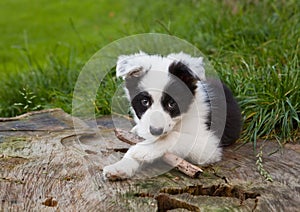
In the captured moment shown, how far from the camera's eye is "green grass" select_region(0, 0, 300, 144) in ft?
15.2

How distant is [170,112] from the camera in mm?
3535

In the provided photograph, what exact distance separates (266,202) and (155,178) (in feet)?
2.18

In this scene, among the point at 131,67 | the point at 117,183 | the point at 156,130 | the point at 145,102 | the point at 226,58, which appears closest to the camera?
the point at 117,183

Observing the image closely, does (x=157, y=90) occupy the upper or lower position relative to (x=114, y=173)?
upper

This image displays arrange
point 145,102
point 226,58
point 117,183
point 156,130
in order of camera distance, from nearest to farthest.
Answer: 1. point 117,183
2. point 156,130
3. point 145,102
4. point 226,58

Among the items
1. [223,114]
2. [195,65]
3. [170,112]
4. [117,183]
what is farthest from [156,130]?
[223,114]

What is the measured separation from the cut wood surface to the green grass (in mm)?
582

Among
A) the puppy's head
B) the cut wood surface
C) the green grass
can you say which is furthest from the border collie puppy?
the green grass

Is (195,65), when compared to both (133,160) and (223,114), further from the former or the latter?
(133,160)

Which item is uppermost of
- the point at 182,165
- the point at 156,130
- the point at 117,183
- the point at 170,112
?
the point at 170,112

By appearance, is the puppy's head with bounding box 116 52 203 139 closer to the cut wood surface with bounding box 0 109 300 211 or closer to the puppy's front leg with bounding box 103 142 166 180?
the puppy's front leg with bounding box 103 142 166 180

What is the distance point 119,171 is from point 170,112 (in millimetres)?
500

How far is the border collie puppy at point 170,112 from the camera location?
3.49 m

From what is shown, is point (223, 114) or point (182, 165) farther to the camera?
point (223, 114)
